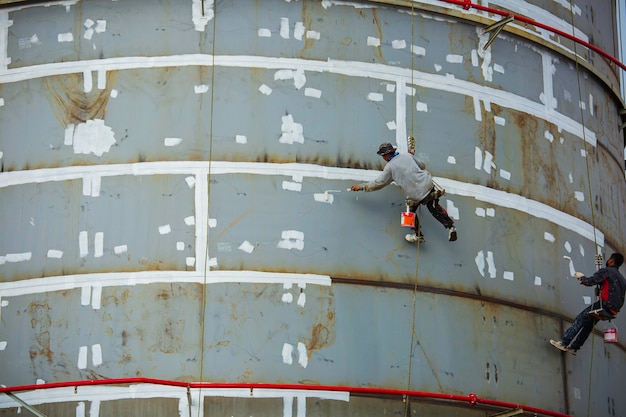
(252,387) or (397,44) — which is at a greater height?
(397,44)

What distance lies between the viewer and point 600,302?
20.8 m

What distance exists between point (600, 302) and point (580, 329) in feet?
1.55

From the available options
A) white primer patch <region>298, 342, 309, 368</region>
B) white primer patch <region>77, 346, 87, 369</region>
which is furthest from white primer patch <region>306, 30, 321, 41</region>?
white primer patch <region>77, 346, 87, 369</region>

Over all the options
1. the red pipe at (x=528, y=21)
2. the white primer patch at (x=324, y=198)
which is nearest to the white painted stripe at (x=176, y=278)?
the white primer patch at (x=324, y=198)

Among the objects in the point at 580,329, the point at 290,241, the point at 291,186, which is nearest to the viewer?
the point at 290,241

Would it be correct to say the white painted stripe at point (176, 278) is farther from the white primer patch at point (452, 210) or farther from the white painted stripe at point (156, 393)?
the white primer patch at point (452, 210)

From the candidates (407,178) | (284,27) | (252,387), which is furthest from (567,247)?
(252,387)

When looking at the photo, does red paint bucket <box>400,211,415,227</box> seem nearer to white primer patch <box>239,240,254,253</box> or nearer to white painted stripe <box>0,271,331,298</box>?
white painted stripe <box>0,271,331,298</box>

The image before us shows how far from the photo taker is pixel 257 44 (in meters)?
20.4

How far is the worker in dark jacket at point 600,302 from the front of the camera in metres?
20.7

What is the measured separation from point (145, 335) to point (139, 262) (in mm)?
983

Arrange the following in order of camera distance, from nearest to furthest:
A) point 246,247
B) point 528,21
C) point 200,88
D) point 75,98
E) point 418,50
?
point 246,247
point 200,88
point 75,98
point 418,50
point 528,21

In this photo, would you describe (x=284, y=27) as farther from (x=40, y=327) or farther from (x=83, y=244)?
(x=40, y=327)

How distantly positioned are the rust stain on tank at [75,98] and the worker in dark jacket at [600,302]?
7.05m
